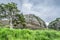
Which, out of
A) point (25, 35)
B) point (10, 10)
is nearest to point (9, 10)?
point (10, 10)

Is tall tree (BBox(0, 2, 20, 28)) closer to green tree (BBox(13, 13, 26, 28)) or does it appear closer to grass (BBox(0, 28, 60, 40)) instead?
green tree (BBox(13, 13, 26, 28))

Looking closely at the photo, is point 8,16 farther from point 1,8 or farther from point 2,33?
point 2,33

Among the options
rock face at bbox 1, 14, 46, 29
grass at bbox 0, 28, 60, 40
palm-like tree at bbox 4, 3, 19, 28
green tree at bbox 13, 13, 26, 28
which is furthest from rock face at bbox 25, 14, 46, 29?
grass at bbox 0, 28, 60, 40

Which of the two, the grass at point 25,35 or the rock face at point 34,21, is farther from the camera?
the rock face at point 34,21

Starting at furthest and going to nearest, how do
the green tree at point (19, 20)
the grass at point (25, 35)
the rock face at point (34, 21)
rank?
the rock face at point (34, 21)
the green tree at point (19, 20)
the grass at point (25, 35)

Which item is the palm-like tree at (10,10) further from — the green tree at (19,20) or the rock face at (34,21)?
the rock face at (34,21)

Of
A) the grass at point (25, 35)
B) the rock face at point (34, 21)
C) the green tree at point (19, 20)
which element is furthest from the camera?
the rock face at point (34, 21)

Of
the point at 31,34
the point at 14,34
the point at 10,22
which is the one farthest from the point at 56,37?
the point at 10,22

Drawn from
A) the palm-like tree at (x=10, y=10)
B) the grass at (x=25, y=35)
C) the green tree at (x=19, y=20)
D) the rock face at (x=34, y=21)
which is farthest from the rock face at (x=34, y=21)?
the grass at (x=25, y=35)

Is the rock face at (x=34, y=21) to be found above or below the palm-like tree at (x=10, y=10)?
below

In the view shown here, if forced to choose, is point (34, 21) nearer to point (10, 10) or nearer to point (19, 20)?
point (19, 20)

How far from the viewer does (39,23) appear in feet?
91.7

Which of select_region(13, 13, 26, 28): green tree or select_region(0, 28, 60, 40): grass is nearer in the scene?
select_region(0, 28, 60, 40): grass

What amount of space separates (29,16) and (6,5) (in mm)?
3940
